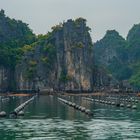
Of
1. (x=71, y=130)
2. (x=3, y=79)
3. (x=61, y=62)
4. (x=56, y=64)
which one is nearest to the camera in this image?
(x=71, y=130)

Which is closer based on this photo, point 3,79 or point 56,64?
point 3,79

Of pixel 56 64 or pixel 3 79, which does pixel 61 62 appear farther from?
pixel 3 79

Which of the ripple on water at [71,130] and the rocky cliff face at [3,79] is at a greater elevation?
the rocky cliff face at [3,79]

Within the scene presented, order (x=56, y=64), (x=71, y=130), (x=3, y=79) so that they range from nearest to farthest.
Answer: (x=71, y=130)
(x=3, y=79)
(x=56, y=64)

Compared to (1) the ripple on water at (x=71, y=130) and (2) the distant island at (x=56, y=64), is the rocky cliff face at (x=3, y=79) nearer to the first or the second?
(2) the distant island at (x=56, y=64)

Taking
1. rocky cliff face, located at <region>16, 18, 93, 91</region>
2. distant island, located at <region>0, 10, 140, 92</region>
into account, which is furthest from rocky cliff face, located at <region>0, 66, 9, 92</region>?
rocky cliff face, located at <region>16, 18, 93, 91</region>

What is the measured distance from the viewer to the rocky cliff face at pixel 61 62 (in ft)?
572

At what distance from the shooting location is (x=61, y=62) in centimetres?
17850

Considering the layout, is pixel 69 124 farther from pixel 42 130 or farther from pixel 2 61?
pixel 2 61

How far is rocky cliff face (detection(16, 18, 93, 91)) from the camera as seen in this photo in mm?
174375

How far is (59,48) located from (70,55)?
6828 mm

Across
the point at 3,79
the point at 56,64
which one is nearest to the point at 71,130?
the point at 3,79

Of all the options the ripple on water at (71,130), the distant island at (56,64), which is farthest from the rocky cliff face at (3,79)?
the ripple on water at (71,130)

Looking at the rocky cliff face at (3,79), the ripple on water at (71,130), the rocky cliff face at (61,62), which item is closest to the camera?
the ripple on water at (71,130)
